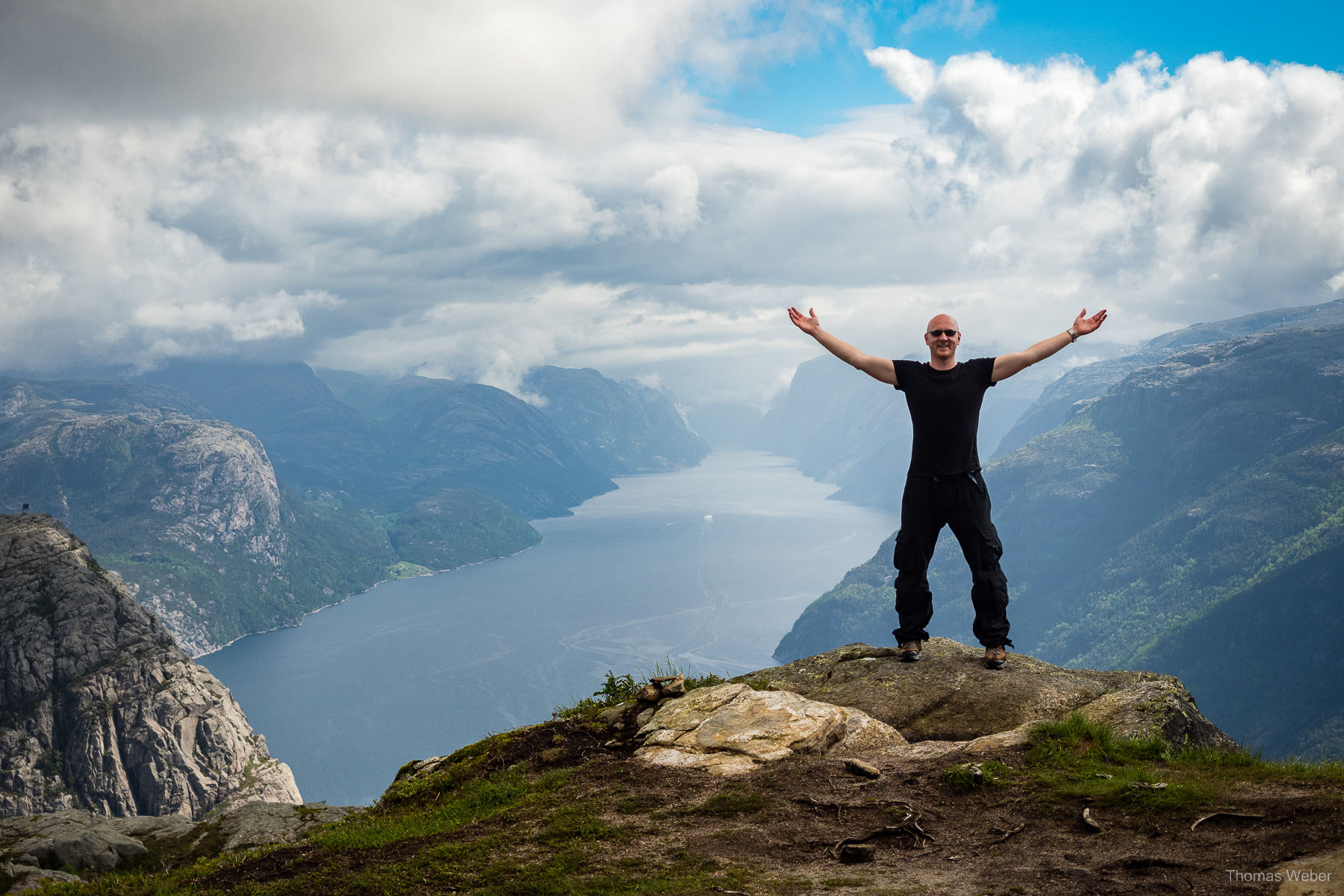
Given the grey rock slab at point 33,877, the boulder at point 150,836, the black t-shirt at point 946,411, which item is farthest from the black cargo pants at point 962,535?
the grey rock slab at point 33,877

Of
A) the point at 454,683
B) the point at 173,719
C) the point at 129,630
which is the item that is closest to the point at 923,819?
the point at 173,719

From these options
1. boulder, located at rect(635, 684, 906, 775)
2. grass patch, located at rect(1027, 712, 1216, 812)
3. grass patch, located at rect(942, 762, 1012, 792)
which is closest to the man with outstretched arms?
grass patch, located at rect(1027, 712, 1216, 812)

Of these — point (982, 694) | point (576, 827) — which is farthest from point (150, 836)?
point (982, 694)

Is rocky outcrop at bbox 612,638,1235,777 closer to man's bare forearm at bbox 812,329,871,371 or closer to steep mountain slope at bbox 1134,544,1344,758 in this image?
man's bare forearm at bbox 812,329,871,371

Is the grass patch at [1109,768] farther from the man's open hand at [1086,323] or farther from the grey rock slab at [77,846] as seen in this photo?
the grey rock slab at [77,846]

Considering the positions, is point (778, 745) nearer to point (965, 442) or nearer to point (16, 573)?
point (965, 442)

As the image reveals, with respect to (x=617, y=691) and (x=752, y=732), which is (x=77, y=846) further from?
(x=752, y=732)

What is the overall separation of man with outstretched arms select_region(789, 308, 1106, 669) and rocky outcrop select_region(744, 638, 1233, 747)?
2.11 feet

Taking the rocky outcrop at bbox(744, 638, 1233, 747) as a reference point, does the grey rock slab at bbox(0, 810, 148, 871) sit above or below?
below

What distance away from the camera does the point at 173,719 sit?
12862 centimetres

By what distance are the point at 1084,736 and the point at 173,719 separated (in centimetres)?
15575

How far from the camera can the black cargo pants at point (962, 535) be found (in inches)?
365

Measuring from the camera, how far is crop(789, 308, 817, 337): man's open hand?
32.1 feet

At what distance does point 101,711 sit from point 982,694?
159285 millimetres
